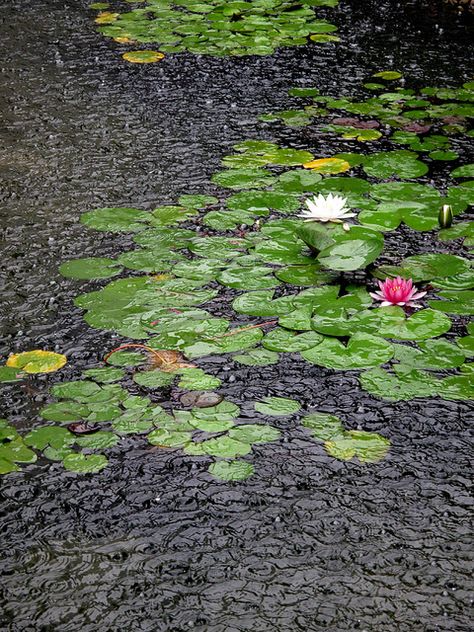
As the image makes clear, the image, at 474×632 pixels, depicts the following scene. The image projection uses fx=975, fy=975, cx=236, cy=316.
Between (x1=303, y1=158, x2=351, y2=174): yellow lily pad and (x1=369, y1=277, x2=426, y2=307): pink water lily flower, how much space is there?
1.05 metres

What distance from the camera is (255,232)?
363 cm

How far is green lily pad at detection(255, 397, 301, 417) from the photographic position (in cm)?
273

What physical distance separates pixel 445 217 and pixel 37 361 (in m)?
1.59

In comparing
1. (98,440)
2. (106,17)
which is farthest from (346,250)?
(106,17)

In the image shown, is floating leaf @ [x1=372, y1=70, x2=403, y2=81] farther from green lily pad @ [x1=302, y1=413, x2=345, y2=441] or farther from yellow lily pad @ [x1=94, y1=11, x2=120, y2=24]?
green lily pad @ [x1=302, y1=413, x2=345, y2=441]

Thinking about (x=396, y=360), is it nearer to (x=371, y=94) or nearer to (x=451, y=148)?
(x=451, y=148)

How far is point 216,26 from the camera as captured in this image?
5902 mm

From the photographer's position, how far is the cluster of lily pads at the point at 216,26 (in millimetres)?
5578

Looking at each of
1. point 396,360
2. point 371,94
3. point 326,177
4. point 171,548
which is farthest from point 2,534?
point 371,94

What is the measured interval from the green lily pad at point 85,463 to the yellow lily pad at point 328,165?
1.95 m

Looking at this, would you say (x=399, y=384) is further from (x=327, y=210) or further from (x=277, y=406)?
(x=327, y=210)

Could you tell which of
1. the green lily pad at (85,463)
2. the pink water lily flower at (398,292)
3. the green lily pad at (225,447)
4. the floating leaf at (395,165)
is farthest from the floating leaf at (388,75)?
the green lily pad at (85,463)

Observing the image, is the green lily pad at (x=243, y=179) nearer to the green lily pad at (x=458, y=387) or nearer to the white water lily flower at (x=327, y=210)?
the white water lily flower at (x=327, y=210)

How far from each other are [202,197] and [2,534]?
6.19ft
